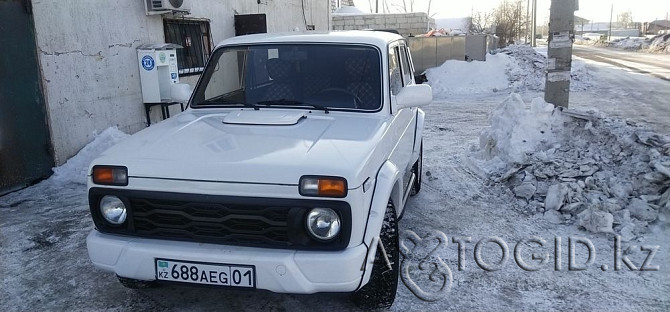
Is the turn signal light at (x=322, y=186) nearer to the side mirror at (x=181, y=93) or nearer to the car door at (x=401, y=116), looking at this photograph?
the car door at (x=401, y=116)

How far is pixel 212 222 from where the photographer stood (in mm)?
2789

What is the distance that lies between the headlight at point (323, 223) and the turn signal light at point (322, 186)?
0.39 feet

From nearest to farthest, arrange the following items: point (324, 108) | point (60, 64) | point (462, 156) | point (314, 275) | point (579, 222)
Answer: point (314, 275) < point (324, 108) < point (579, 222) < point (60, 64) < point (462, 156)

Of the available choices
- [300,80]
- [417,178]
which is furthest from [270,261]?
[417,178]

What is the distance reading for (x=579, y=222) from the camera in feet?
15.0

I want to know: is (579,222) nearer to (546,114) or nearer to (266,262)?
(546,114)

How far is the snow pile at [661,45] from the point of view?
33594mm

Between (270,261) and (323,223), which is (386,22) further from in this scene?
(270,261)

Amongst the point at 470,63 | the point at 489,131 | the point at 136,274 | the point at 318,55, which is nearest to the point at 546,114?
the point at 489,131

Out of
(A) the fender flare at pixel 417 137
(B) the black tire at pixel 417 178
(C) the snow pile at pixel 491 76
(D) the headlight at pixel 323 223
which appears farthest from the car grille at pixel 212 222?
(C) the snow pile at pixel 491 76

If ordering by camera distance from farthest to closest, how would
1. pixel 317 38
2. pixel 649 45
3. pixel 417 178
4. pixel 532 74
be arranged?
1. pixel 649 45
2. pixel 532 74
3. pixel 417 178
4. pixel 317 38

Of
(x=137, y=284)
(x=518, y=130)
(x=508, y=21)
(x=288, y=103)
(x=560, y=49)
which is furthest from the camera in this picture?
(x=508, y=21)

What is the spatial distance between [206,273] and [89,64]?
495 centimetres

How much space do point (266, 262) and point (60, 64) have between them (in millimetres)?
4894
